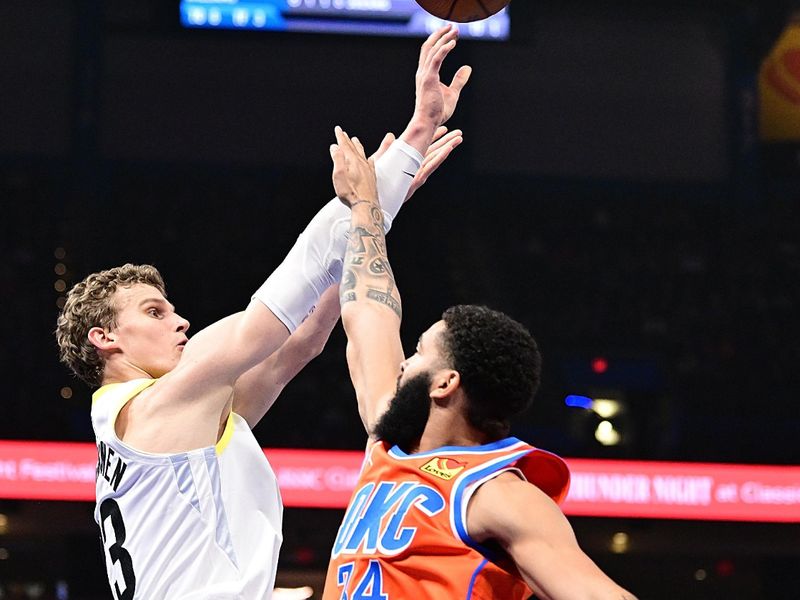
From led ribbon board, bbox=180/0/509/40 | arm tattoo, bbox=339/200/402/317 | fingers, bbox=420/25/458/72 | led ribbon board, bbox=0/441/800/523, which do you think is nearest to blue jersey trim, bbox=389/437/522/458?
arm tattoo, bbox=339/200/402/317

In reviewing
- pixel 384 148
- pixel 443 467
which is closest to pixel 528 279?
pixel 384 148

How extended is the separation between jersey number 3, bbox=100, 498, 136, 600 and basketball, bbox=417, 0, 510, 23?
1.67 m

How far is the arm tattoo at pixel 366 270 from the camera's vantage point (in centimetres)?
256

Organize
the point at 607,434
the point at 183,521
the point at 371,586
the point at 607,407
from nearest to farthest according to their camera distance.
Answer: the point at 371,586 < the point at 183,521 < the point at 607,434 < the point at 607,407

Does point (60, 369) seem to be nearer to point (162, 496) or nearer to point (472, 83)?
point (472, 83)

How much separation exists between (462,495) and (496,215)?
9.30 metres

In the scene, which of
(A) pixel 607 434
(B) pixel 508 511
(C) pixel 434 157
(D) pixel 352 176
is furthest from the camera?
(A) pixel 607 434

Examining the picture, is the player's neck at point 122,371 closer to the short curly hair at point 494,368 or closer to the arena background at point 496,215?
the short curly hair at point 494,368

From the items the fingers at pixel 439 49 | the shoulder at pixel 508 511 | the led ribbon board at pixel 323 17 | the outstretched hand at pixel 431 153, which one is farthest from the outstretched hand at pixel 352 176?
the led ribbon board at pixel 323 17

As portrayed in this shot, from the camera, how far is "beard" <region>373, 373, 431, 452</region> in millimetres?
2266

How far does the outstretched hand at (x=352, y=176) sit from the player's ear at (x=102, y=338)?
638 mm

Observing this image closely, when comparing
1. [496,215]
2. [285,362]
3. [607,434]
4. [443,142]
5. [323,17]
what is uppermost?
[443,142]

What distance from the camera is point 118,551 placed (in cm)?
262

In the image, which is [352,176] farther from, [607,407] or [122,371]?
[607,407]
